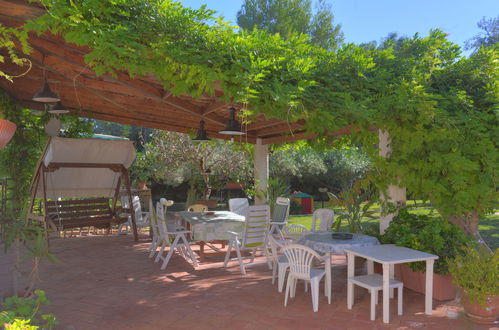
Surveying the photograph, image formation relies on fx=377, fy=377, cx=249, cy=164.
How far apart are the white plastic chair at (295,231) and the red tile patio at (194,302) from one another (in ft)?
2.11

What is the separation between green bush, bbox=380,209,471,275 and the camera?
4.02 metres

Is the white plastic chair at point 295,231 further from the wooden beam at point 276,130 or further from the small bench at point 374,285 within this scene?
the wooden beam at point 276,130

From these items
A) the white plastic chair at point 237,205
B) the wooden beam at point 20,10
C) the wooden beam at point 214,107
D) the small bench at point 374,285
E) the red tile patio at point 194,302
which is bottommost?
the red tile patio at point 194,302

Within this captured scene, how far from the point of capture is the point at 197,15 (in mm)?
3473

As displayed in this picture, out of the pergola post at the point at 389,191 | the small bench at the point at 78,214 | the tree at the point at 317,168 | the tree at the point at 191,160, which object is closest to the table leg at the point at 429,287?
the pergola post at the point at 389,191

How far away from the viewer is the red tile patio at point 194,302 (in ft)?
11.2

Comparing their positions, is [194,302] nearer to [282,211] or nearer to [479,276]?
[479,276]

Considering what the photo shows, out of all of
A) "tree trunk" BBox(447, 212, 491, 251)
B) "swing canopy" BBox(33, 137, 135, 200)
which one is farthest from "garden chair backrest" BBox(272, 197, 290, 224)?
"swing canopy" BBox(33, 137, 135, 200)

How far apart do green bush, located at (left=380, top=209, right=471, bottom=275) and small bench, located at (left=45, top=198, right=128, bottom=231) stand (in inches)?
201

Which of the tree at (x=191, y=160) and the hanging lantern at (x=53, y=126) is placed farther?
the tree at (x=191, y=160)

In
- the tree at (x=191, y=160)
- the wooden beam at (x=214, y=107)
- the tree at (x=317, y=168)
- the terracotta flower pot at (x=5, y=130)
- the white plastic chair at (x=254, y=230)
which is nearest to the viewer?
the terracotta flower pot at (x=5, y=130)

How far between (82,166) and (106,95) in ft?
4.69

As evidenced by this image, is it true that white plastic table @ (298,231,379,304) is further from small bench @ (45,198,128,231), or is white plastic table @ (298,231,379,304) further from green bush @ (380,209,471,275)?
small bench @ (45,198,128,231)

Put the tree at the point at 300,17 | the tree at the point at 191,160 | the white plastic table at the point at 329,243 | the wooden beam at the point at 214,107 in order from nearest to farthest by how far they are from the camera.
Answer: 1. the white plastic table at the point at 329,243
2. the wooden beam at the point at 214,107
3. the tree at the point at 191,160
4. the tree at the point at 300,17
